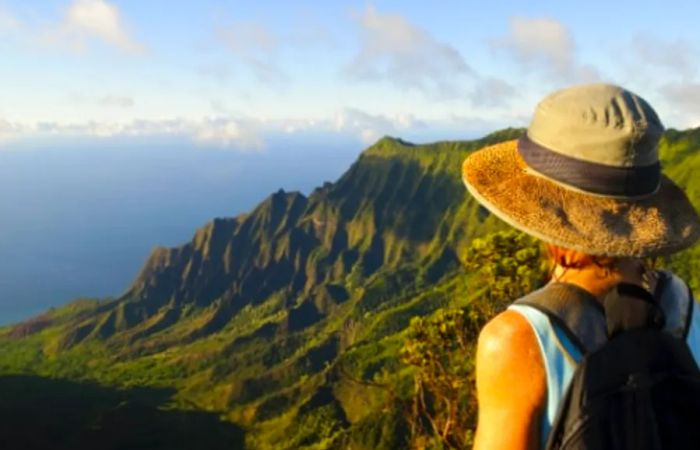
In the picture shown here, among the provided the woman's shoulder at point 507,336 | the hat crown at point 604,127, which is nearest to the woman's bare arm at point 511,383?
the woman's shoulder at point 507,336

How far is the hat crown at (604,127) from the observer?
11.5 feet

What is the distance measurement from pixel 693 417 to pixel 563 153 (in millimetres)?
1418

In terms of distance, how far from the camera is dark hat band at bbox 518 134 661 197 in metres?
3.55

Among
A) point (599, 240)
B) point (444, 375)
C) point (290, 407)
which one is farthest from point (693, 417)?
point (290, 407)

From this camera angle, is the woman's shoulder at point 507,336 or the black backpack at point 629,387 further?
the woman's shoulder at point 507,336

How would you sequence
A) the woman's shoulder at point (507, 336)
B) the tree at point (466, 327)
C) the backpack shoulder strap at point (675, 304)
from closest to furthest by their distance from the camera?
the woman's shoulder at point (507, 336), the backpack shoulder strap at point (675, 304), the tree at point (466, 327)

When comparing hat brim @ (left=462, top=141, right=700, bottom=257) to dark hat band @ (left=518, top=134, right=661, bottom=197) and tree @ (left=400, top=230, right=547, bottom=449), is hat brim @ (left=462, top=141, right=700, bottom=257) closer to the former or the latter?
dark hat band @ (left=518, top=134, right=661, bottom=197)

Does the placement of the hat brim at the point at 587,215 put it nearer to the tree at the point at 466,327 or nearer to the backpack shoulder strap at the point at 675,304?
the backpack shoulder strap at the point at 675,304

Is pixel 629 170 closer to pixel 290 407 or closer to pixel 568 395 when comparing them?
pixel 568 395

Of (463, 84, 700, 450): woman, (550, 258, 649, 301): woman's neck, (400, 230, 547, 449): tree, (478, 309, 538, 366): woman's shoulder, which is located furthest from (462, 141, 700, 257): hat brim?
(400, 230, 547, 449): tree

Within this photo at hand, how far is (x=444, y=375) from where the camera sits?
18.8m

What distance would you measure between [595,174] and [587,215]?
0.23 m

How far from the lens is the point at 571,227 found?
351 centimetres

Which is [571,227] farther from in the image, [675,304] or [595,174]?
[675,304]
